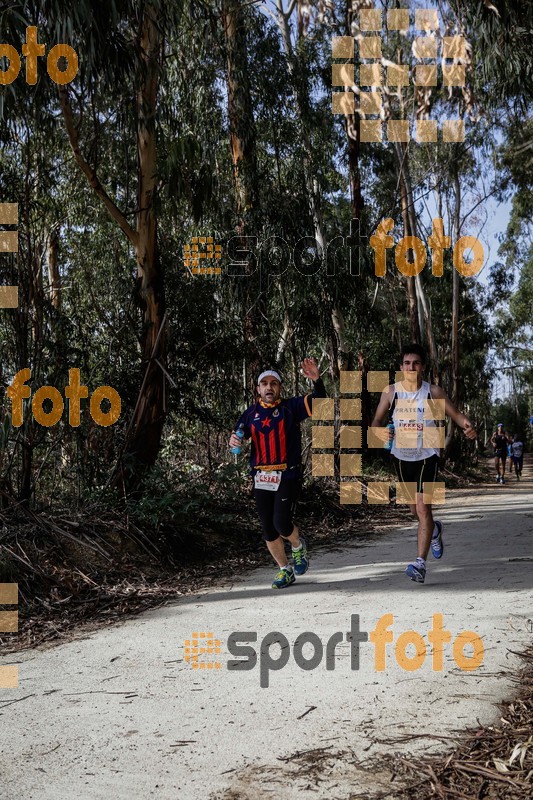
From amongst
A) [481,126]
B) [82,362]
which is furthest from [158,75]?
[481,126]

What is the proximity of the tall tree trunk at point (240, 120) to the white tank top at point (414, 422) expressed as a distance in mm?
6858

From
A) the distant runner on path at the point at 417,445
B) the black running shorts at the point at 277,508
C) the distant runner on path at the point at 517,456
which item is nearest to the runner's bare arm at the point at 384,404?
the distant runner on path at the point at 417,445

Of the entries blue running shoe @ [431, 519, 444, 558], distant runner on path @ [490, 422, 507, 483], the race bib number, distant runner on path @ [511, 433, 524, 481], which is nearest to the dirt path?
blue running shoe @ [431, 519, 444, 558]

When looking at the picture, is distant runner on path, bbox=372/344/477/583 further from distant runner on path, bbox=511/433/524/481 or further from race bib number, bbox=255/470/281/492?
distant runner on path, bbox=511/433/524/481

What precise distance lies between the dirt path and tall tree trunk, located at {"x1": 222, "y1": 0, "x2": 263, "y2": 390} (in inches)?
320

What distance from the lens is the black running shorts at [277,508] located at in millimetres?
6949

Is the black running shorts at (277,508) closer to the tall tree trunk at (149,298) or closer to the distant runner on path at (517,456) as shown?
the tall tree trunk at (149,298)

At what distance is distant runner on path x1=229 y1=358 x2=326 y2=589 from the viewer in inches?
269

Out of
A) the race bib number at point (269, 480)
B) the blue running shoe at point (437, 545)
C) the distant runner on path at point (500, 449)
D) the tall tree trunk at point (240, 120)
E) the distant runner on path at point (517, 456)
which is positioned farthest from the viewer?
the distant runner on path at point (517, 456)

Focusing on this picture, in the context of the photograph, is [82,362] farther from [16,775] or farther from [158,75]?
[16,775]

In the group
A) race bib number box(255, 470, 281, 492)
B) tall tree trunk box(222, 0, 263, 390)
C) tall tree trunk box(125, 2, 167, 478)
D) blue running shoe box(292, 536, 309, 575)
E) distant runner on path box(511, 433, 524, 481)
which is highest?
tall tree trunk box(222, 0, 263, 390)

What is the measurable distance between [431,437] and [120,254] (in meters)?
7.79

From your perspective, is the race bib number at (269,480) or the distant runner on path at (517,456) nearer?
the race bib number at (269,480)

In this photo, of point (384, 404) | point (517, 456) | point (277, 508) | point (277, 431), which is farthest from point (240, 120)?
point (517, 456)
